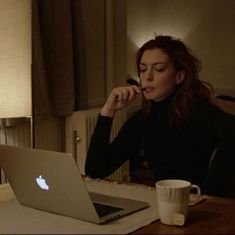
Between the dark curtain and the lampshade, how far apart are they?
85cm

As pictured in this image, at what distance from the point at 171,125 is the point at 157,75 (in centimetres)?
21

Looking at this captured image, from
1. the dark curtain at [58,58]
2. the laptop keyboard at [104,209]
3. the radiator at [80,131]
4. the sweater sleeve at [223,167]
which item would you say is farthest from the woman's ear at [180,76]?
the radiator at [80,131]

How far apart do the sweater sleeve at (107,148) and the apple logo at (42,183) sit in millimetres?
548

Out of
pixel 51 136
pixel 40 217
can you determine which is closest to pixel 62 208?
pixel 40 217

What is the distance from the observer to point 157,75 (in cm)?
190

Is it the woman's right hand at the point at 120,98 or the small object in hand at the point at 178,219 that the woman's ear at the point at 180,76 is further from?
the small object in hand at the point at 178,219

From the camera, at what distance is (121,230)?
124cm

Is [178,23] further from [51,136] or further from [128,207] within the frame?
[128,207]

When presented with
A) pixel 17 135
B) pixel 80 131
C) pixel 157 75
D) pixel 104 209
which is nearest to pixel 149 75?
pixel 157 75

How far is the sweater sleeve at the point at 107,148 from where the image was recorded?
1.93m

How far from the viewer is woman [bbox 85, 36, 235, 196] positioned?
74.4 inches

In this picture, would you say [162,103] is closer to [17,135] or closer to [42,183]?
[42,183]

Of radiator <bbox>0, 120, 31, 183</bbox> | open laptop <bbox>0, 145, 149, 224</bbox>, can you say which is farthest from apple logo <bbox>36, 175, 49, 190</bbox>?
radiator <bbox>0, 120, 31, 183</bbox>

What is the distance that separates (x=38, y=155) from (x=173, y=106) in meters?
0.78
